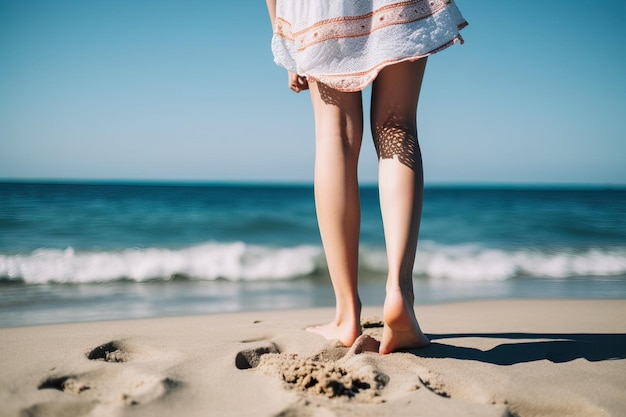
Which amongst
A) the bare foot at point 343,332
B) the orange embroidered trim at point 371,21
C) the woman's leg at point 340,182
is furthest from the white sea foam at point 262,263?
the orange embroidered trim at point 371,21

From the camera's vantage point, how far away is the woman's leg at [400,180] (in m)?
1.55

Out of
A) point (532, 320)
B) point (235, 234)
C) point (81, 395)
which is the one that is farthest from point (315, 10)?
point (235, 234)

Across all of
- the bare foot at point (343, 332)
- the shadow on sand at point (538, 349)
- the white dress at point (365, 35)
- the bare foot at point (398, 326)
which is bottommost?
the shadow on sand at point (538, 349)

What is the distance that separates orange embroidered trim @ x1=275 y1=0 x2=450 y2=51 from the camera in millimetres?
1532

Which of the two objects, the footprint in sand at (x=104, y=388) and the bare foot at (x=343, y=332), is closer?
the footprint in sand at (x=104, y=388)

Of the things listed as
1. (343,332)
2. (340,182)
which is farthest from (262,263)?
(340,182)

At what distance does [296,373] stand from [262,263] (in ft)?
13.7

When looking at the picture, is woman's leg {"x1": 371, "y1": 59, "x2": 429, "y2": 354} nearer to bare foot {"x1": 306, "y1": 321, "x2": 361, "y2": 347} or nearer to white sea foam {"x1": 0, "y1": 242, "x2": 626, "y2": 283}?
bare foot {"x1": 306, "y1": 321, "x2": 361, "y2": 347}

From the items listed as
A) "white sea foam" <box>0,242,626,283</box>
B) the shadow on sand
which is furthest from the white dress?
"white sea foam" <box>0,242,626,283</box>

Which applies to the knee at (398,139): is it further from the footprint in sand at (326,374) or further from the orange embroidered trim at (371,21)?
the footprint in sand at (326,374)

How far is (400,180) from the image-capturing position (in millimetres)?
1576

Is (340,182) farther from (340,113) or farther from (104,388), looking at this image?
(104,388)

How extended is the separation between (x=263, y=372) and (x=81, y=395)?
0.45 metres

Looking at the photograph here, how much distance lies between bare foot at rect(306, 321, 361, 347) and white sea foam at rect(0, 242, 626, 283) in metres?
2.99
